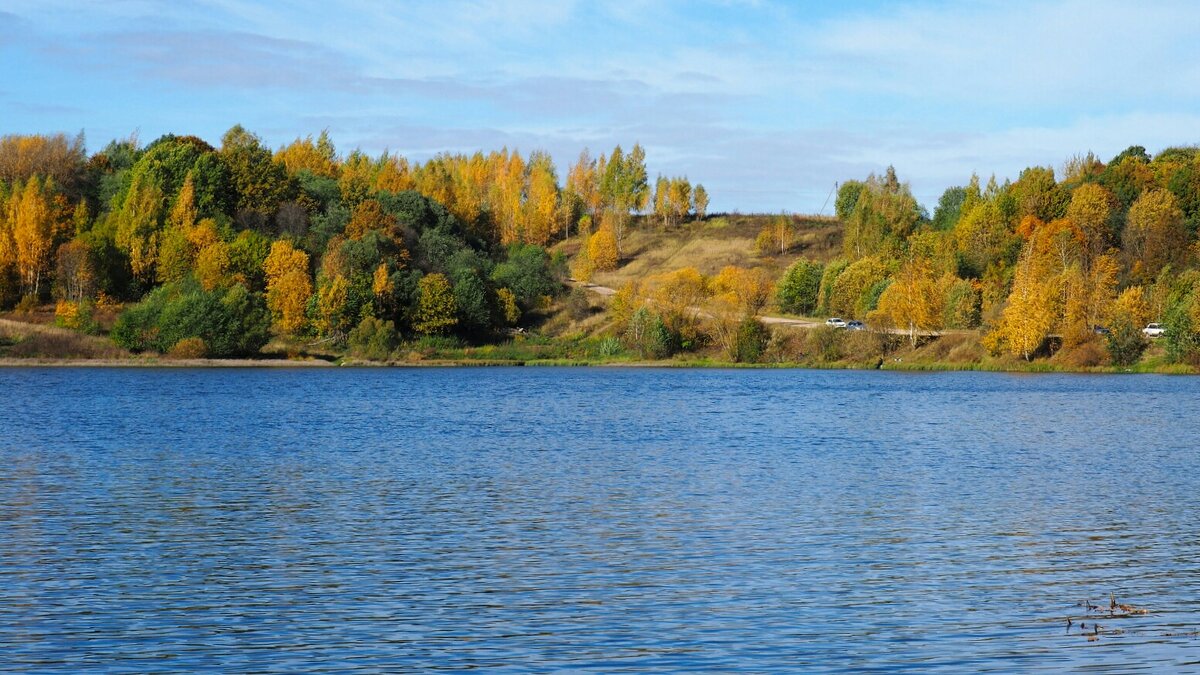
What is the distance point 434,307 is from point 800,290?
45.3 meters

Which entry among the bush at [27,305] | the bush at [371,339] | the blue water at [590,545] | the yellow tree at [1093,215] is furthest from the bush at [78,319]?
the yellow tree at [1093,215]

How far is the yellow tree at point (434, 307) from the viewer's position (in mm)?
126188

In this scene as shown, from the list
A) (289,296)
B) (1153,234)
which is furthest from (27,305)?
(1153,234)

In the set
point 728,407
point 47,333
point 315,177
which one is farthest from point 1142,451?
point 315,177

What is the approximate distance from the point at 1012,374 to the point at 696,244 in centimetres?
8971

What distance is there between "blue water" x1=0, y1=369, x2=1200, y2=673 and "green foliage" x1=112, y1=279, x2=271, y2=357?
59.0m

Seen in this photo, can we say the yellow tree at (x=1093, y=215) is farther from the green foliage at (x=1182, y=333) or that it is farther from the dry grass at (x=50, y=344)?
the dry grass at (x=50, y=344)

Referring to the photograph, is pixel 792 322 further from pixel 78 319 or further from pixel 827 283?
pixel 78 319

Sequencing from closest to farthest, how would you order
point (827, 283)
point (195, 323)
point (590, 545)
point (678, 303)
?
point (590, 545), point (195, 323), point (678, 303), point (827, 283)

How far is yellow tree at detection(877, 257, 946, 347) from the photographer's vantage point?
11888 cm

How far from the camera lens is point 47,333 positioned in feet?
376

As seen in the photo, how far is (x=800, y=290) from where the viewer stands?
14675cm

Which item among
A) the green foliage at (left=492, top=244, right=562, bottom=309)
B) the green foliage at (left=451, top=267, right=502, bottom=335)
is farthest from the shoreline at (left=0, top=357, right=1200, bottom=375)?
the green foliage at (left=492, top=244, right=562, bottom=309)

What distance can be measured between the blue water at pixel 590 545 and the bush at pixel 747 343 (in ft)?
222
